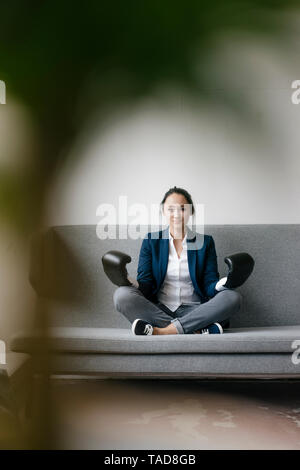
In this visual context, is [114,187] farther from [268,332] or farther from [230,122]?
[230,122]

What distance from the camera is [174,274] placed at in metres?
1.63

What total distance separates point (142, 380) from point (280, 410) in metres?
0.58

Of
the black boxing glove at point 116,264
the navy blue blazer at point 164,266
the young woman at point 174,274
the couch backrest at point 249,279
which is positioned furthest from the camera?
the couch backrest at point 249,279

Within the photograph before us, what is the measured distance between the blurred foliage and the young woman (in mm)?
1271

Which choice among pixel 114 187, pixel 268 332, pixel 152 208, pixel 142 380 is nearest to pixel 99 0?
pixel 114 187

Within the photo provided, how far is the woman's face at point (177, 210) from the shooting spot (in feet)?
5.17

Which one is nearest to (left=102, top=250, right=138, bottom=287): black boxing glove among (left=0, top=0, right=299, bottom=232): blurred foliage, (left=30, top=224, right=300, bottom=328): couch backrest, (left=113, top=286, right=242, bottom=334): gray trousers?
(left=113, top=286, right=242, bottom=334): gray trousers

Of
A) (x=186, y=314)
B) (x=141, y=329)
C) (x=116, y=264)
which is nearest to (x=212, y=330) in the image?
(x=186, y=314)

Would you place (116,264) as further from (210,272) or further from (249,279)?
(249,279)

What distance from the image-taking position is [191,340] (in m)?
1.37

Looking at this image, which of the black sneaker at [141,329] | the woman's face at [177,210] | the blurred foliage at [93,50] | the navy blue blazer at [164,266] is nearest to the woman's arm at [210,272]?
the navy blue blazer at [164,266]

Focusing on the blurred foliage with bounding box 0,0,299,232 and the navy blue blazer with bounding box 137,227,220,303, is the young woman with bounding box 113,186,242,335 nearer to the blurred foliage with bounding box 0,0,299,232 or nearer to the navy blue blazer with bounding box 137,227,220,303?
the navy blue blazer with bounding box 137,227,220,303

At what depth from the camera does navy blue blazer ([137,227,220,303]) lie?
5.21ft

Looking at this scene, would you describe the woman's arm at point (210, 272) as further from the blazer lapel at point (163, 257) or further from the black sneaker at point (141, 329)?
the black sneaker at point (141, 329)
